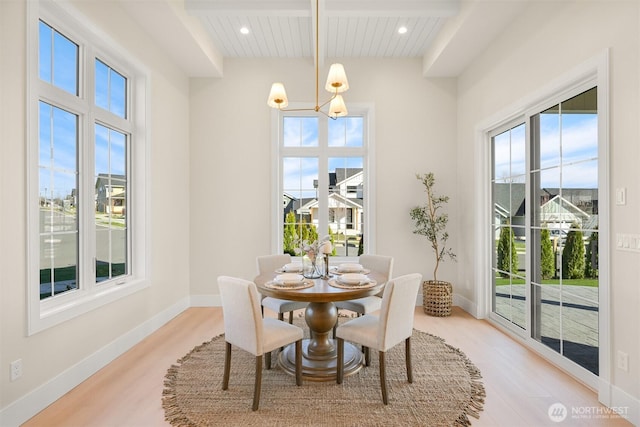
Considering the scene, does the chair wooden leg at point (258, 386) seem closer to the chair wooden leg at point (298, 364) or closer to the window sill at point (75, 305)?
the chair wooden leg at point (298, 364)

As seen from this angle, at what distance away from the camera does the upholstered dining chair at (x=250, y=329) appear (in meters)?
2.01

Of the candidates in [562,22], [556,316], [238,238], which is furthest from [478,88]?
[238,238]

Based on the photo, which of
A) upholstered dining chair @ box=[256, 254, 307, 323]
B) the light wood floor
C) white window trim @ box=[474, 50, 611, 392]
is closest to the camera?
the light wood floor

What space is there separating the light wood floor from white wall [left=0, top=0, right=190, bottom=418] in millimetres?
212

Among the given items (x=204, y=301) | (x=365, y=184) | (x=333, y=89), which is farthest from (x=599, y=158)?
(x=204, y=301)

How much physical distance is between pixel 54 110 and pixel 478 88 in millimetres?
4058

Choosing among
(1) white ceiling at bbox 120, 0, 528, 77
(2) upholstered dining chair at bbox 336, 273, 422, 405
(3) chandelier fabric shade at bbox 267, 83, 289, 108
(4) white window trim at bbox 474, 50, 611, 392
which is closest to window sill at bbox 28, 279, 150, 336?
(2) upholstered dining chair at bbox 336, 273, 422, 405

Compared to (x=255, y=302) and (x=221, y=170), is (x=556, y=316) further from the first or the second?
(x=221, y=170)

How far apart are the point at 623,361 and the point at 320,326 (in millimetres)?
1954

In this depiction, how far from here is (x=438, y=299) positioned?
12.5 ft

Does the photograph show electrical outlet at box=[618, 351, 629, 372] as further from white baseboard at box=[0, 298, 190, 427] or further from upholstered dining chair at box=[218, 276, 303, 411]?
white baseboard at box=[0, 298, 190, 427]

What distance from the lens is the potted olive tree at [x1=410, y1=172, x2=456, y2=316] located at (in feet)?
12.6

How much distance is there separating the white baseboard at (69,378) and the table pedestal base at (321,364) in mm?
1432

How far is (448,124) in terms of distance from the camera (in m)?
4.31
